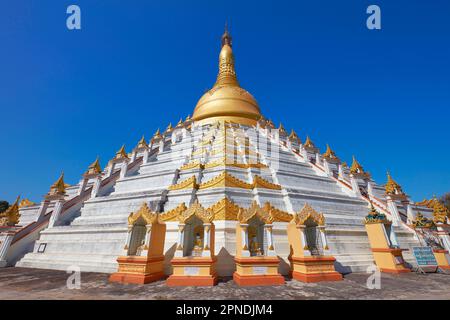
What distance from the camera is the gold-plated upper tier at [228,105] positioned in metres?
30.1

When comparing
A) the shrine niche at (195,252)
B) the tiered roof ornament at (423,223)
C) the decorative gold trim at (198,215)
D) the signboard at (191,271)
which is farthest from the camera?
the tiered roof ornament at (423,223)

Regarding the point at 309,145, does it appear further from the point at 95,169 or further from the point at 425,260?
the point at 95,169

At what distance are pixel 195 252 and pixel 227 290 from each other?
7.16 ft

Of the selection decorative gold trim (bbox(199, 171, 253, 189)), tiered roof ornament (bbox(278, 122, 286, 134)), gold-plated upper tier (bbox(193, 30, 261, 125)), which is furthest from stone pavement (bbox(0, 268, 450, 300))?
gold-plated upper tier (bbox(193, 30, 261, 125))

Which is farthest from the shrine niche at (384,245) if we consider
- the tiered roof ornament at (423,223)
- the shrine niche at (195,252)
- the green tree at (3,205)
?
the green tree at (3,205)

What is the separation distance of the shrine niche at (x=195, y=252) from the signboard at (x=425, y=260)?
31.5 ft

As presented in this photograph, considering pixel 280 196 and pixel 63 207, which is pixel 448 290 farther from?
pixel 63 207

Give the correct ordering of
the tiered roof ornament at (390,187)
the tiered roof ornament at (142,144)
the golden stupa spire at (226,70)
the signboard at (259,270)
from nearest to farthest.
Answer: the signboard at (259,270) → the tiered roof ornament at (390,187) → the tiered roof ornament at (142,144) → the golden stupa spire at (226,70)

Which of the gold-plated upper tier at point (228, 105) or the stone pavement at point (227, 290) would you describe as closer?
the stone pavement at point (227, 290)

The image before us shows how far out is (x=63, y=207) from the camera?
14367 mm

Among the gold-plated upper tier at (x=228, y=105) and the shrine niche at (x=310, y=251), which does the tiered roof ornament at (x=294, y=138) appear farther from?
the shrine niche at (x=310, y=251)
